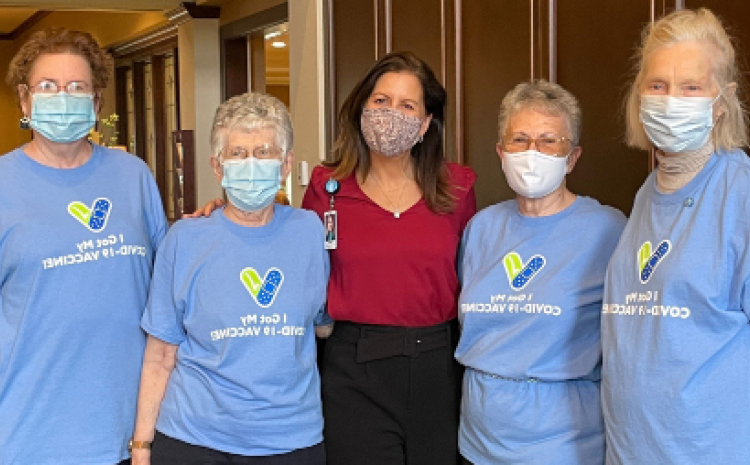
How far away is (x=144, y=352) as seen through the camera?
83.5 inches

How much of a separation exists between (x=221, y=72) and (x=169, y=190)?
2.09 meters

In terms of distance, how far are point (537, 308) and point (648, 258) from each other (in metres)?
0.34


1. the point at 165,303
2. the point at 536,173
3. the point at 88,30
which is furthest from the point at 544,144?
the point at 88,30

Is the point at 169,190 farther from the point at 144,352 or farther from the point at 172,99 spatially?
→ the point at 144,352

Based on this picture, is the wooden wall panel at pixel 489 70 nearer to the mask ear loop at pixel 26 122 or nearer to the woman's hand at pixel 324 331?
the woman's hand at pixel 324 331

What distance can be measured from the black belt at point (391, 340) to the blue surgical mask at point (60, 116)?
82 cm

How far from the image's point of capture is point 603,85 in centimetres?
281

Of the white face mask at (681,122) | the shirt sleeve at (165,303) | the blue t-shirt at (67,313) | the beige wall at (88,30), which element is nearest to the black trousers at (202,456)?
the blue t-shirt at (67,313)

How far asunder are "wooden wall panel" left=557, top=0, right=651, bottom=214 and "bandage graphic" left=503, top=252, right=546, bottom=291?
746 mm

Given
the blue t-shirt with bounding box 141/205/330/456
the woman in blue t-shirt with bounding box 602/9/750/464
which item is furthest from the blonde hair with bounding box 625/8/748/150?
the blue t-shirt with bounding box 141/205/330/456

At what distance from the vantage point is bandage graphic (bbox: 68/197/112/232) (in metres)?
2.03

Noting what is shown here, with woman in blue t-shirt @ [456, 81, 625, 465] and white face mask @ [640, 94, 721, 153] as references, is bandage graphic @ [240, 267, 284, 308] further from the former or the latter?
white face mask @ [640, 94, 721, 153]

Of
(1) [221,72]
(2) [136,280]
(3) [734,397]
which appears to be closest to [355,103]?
(2) [136,280]

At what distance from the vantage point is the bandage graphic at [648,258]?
5.60 ft
